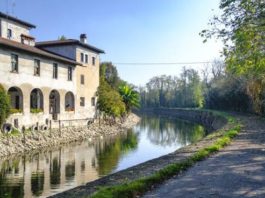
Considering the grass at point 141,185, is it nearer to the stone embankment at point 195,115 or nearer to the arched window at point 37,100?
the arched window at point 37,100

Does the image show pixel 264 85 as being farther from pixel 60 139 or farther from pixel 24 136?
pixel 24 136

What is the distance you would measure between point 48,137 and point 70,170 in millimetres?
10336

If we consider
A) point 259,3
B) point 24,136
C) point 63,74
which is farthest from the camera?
point 63,74

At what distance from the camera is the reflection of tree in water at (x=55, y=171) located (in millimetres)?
16831

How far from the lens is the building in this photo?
28.2 meters

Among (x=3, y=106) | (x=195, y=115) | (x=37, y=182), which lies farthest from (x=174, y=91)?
(x=37, y=182)

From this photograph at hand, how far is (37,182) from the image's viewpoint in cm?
1647

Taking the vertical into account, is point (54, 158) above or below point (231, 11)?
below

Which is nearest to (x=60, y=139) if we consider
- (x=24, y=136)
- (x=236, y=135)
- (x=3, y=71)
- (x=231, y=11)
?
(x=24, y=136)

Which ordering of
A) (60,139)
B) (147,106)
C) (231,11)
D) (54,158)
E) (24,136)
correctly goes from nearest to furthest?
1. (231,11)
2. (54,158)
3. (24,136)
4. (60,139)
5. (147,106)

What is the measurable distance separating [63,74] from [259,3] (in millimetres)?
24272

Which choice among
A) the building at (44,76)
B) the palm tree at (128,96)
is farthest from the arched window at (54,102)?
the palm tree at (128,96)

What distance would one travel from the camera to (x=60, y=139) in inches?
1212

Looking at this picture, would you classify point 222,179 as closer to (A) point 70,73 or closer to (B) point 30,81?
(B) point 30,81
